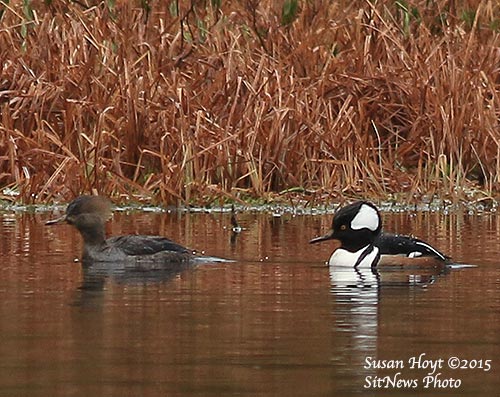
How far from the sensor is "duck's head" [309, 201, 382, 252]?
12.0 m

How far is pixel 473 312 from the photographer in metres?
9.08

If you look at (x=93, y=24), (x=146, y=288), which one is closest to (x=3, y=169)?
(x=93, y=24)

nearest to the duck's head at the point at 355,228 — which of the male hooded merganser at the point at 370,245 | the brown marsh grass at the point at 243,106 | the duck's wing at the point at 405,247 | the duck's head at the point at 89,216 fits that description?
the male hooded merganser at the point at 370,245

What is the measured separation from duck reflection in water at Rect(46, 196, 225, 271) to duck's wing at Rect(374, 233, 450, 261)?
109 cm

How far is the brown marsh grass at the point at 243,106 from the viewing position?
15.6 meters

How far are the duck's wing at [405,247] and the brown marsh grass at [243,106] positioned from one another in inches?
143

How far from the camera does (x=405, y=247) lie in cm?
1162

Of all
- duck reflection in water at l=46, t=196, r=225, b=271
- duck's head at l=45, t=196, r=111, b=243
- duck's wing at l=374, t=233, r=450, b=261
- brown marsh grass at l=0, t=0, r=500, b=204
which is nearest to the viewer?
duck's wing at l=374, t=233, r=450, b=261

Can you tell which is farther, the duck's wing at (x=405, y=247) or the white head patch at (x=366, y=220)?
the white head patch at (x=366, y=220)

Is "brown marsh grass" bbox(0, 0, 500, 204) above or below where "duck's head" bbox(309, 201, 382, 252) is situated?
above

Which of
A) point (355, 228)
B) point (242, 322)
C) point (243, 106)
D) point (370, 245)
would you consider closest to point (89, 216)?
point (355, 228)
